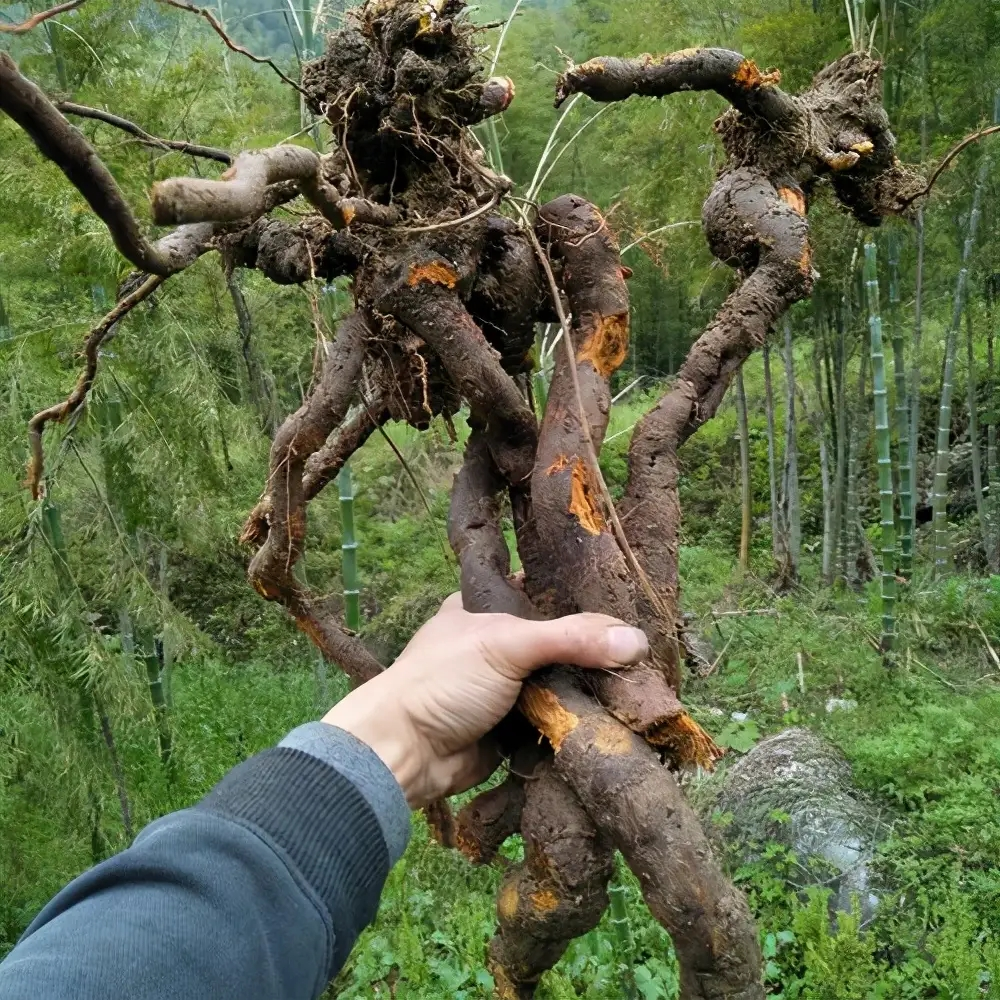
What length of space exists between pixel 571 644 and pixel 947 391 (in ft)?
14.3

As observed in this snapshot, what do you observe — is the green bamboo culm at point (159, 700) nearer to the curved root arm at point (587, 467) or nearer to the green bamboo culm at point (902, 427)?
the curved root arm at point (587, 467)

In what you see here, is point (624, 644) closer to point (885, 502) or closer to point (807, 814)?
point (807, 814)

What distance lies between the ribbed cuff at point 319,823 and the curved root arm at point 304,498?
477 mm

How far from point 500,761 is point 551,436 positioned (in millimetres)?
505

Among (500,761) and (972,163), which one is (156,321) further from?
(972,163)

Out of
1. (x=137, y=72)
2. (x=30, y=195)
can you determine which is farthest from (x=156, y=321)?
(x=137, y=72)

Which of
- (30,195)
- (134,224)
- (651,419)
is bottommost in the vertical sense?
(651,419)

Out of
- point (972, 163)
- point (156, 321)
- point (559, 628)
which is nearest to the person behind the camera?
point (559, 628)

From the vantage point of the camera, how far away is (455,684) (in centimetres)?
103

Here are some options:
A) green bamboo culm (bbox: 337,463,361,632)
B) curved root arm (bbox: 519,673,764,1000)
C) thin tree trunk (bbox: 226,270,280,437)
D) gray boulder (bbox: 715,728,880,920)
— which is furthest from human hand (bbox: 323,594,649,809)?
thin tree trunk (bbox: 226,270,280,437)

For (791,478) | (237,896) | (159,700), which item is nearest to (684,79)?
(237,896)

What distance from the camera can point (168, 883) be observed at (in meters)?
0.67

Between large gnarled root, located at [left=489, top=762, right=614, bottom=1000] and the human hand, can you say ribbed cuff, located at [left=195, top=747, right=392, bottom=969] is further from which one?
large gnarled root, located at [left=489, top=762, right=614, bottom=1000]

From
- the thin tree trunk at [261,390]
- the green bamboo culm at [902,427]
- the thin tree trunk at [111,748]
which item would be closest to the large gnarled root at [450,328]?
the thin tree trunk at [111,748]
